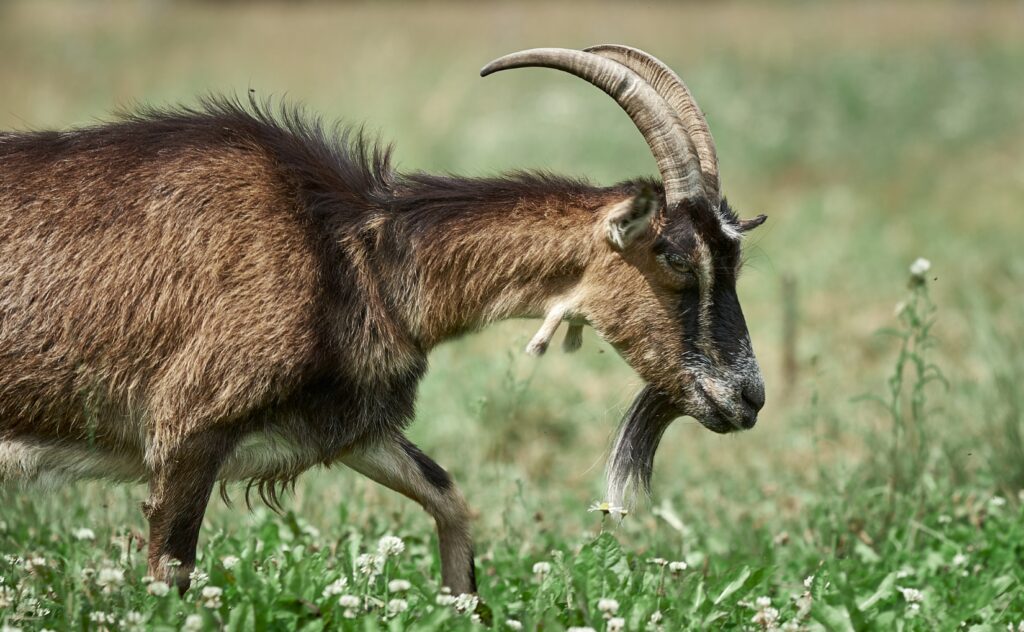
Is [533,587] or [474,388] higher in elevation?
[474,388]

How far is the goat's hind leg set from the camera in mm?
3506

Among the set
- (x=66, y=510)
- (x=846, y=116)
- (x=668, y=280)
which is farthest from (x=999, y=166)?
(x=66, y=510)

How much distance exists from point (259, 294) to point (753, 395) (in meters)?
1.56

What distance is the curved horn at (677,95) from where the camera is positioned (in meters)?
3.88

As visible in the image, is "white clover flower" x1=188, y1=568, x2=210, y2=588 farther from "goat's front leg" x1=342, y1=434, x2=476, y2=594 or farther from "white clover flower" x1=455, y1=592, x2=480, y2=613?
"goat's front leg" x1=342, y1=434, x2=476, y2=594

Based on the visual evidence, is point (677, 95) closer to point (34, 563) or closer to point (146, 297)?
point (146, 297)

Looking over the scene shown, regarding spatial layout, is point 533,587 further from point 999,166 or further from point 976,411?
point 999,166

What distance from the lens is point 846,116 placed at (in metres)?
13.7

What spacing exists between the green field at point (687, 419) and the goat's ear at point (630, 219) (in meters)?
0.67

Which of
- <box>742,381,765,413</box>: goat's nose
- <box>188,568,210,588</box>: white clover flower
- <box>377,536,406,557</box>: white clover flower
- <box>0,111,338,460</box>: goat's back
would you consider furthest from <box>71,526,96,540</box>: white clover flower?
<box>742,381,765,413</box>: goat's nose

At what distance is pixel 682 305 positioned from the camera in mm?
3809

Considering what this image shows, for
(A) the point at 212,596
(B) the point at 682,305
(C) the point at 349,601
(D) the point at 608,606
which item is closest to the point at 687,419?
(B) the point at 682,305

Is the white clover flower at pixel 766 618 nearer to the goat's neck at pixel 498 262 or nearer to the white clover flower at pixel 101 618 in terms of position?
the goat's neck at pixel 498 262

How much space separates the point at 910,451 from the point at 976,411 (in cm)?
101
